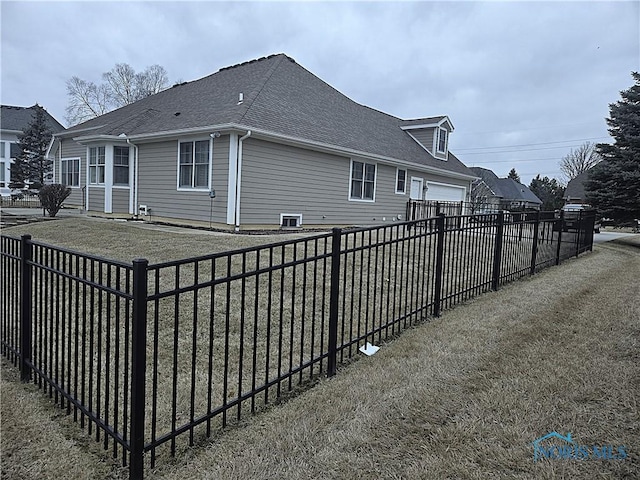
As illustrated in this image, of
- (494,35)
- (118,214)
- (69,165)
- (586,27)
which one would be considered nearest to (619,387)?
(586,27)

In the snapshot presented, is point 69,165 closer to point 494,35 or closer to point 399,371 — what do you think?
point 494,35

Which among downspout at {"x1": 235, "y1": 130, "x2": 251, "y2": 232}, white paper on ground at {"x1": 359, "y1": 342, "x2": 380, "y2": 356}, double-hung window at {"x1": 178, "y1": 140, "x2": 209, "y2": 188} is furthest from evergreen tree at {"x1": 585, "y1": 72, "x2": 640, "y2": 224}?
white paper on ground at {"x1": 359, "y1": 342, "x2": 380, "y2": 356}

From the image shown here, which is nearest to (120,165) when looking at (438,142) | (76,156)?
(76,156)

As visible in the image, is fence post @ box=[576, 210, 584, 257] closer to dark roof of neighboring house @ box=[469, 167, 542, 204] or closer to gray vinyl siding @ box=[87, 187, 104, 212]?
gray vinyl siding @ box=[87, 187, 104, 212]

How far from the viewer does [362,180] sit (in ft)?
49.8

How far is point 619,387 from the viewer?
3.09 meters

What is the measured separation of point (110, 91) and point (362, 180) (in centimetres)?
3531

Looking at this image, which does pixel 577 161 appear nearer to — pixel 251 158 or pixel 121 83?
pixel 121 83

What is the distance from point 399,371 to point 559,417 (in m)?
1.16

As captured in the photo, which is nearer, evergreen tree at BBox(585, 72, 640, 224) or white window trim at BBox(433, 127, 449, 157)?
evergreen tree at BBox(585, 72, 640, 224)

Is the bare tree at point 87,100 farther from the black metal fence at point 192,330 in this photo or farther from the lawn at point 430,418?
the lawn at point 430,418

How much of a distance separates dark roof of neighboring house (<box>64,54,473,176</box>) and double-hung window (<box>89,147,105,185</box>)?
76 centimetres

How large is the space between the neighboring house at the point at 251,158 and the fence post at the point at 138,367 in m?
8.78

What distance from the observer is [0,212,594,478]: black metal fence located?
2418 mm
